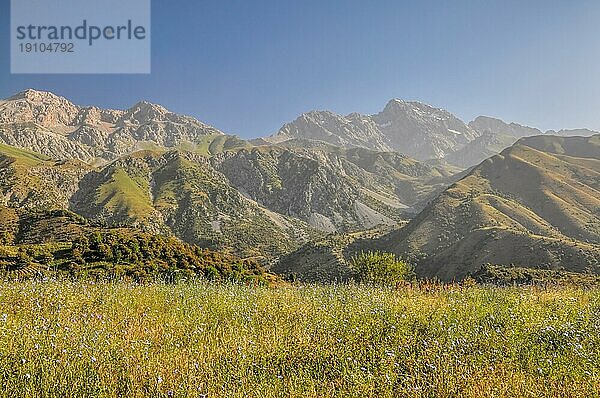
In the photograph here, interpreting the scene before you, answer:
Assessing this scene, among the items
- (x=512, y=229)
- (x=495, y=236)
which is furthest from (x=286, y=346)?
(x=512, y=229)

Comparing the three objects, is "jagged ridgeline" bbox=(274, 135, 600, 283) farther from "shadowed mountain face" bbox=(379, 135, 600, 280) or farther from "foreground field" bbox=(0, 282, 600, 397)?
"foreground field" bbox=(0, 282, 600, 397)

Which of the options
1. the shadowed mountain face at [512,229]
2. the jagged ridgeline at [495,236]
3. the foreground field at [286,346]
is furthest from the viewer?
the shadowed mountain face at [512,229]

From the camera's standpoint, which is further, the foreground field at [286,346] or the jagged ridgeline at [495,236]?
the jagged ridgeline at [495,236]

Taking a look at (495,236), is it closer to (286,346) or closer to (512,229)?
(512,229)

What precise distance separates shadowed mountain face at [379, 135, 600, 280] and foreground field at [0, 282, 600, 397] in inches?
3758

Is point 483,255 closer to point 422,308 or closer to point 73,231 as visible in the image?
point 73,231

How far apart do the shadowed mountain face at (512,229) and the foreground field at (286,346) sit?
95.5 m

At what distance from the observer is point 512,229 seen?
120125 mm

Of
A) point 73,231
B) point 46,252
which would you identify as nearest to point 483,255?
point 73,231

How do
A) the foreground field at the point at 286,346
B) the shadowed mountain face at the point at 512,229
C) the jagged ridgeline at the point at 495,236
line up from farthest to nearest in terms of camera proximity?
the shadowed mountain face at the point at 512,229, the jagged ridgeline at the point at 495,236, the foreground field at the point at 286,346

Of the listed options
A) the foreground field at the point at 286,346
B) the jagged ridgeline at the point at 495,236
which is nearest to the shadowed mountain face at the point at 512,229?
the jagged ridgeline at the point at 495,236

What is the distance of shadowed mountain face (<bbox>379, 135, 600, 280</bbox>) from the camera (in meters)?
96.3

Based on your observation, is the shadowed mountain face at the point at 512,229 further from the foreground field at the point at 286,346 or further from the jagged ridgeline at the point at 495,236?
the foreground field at the point at 286,346

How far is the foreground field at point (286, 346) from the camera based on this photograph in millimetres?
5348
